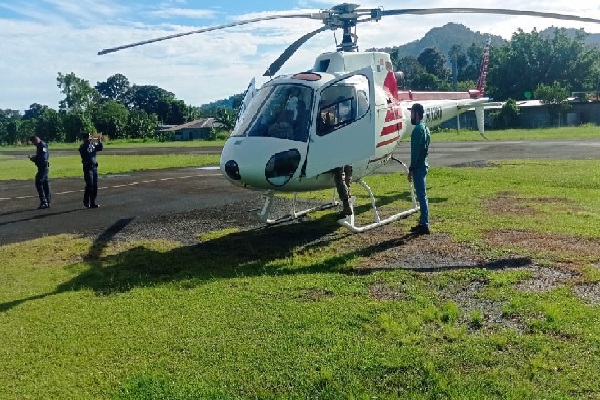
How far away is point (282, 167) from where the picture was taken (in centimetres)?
845

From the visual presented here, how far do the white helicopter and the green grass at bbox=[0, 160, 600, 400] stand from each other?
126 cm

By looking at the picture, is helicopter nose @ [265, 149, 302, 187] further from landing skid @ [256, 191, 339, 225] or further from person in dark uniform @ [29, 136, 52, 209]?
person in dark uniform @ [29, 136, 52, 209]

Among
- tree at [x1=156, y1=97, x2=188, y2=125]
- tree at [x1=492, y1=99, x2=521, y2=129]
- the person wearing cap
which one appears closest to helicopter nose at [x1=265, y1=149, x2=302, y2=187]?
the person wearing cap

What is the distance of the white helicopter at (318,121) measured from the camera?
848 centimetres

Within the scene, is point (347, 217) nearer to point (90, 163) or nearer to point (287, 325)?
point (287, 325)

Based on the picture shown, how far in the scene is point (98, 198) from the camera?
1594 cm

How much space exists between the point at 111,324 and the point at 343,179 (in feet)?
15.4

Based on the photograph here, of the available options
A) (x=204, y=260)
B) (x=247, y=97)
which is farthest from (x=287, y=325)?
(x=247, y=97)

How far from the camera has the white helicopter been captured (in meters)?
8.48

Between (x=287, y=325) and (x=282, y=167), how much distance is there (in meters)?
3.43

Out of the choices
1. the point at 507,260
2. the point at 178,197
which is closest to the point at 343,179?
the point at 507,260

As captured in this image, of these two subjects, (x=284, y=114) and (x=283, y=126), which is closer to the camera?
(x=283, y=126)

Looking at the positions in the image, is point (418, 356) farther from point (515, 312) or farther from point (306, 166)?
point (306, 166)

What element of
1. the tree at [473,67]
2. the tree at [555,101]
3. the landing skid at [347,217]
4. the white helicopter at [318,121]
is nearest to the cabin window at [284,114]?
the white helicopter at [318,121]
